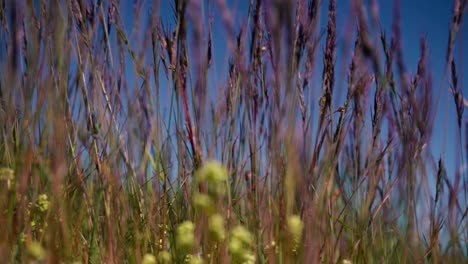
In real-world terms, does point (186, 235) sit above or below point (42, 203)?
below

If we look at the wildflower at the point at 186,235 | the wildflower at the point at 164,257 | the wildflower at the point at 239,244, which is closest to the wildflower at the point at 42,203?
the wildflower at the point at 164,257

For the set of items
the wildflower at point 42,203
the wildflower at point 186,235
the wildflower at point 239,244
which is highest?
the wildflower at point 42,203

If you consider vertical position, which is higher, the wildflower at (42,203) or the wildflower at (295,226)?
the wildflower at (42,203)

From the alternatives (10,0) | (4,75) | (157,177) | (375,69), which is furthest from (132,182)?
(375,69)

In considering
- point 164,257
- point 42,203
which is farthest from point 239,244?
point 42,203

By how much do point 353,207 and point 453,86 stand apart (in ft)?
1.41

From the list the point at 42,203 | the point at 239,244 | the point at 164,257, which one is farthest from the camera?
the point at 42,203

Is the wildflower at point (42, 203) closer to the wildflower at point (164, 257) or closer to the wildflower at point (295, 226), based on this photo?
the wildflower at point (164, 257)

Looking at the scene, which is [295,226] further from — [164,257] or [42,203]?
[42,203]

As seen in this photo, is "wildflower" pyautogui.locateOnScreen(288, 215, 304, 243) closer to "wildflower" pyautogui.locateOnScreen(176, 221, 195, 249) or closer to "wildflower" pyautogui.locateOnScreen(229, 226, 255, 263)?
"wildflower" pyautogui.locateOnScreen(229, 226, 255, 263)

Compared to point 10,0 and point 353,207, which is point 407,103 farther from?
point 10,0

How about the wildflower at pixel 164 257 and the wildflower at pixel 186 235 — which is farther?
the wildflower at pixel 164 257

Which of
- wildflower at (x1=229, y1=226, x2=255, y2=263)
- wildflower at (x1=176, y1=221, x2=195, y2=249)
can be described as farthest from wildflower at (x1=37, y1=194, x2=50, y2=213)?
wildflower at (x1=229, y1=226, x2=255, y2=263)

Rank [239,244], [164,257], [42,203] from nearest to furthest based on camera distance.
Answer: [239,244], [164,257], [42,203]
